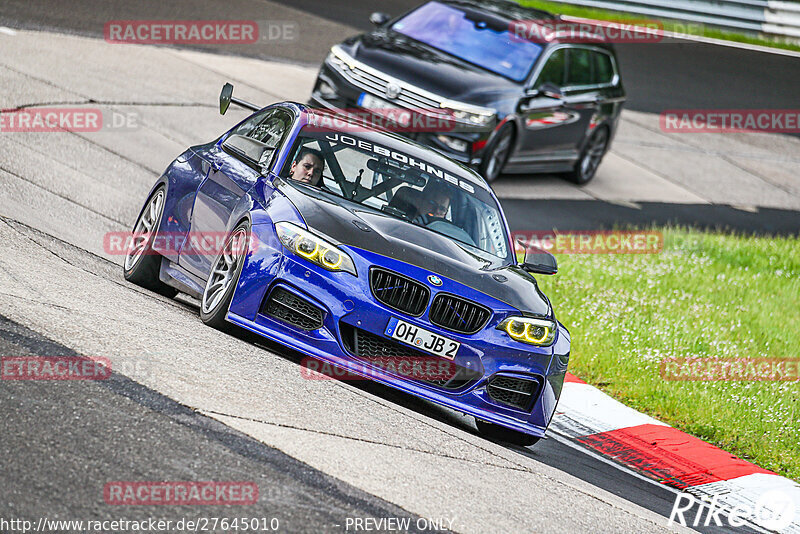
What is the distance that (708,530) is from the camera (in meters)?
6.67

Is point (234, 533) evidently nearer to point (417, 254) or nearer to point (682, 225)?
point (417, 254)

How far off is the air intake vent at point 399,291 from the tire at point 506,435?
3.51ft

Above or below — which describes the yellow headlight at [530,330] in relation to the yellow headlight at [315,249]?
below

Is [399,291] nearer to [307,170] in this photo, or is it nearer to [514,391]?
[514,391]

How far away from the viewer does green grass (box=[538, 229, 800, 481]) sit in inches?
340

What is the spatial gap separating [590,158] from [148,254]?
32.8 feet

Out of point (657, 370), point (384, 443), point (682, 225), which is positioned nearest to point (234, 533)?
point (384, 443)

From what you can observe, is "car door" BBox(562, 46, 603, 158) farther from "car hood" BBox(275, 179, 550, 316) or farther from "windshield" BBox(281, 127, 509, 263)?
"car hood" BBox(275, 179, 550, 316)

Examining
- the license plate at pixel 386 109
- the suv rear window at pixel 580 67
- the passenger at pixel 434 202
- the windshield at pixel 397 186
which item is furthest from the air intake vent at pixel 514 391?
the suv rear window at pixel 580 67

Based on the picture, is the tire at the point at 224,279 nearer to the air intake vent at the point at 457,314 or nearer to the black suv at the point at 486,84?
the air intake vent at the point at 457,314

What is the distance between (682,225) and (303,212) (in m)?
9.85

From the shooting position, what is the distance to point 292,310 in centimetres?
659

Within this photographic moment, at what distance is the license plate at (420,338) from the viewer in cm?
652

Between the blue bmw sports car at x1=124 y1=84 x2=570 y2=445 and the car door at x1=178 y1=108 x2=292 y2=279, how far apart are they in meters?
0.01
